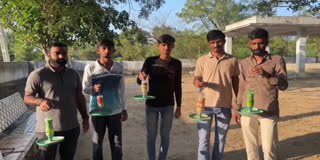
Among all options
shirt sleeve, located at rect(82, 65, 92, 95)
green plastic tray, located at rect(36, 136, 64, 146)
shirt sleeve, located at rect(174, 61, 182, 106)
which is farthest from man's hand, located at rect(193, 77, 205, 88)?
green plastic tray, located at rect(36, 136, 64, 146)

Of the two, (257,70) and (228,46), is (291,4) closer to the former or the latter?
(257,70)

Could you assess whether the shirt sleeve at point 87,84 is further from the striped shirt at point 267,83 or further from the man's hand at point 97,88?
the striped shirt at point 267,83

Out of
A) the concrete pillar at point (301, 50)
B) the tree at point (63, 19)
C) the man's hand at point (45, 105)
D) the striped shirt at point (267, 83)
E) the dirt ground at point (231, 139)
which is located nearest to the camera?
the man's hand at point (45, 105)

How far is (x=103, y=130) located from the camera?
3562 millimetres

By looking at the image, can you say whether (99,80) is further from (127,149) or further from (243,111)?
(127,149)

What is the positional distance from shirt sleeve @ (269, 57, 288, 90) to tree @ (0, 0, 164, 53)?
416 centimetres

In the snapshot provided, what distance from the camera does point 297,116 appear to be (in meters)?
7.80

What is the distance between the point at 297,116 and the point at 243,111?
5565 millimetres

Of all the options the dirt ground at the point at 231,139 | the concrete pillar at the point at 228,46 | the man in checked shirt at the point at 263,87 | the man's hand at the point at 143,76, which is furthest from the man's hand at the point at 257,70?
the concrete pillar at the point at 228,46

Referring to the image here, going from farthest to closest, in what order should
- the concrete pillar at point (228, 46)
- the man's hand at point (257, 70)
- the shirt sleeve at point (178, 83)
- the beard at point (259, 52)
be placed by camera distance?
the concrete pillar at point (228, 46) → the shirt sleeve at point (178, 83) → the beard at point (259, 52) → the man's hand at point (257, 70)

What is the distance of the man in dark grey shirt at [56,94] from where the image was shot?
9.48ft

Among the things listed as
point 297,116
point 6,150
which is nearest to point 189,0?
point 297,116

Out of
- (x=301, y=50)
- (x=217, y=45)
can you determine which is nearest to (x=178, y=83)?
(x=217, y=45)

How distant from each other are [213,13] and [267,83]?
3129cm
